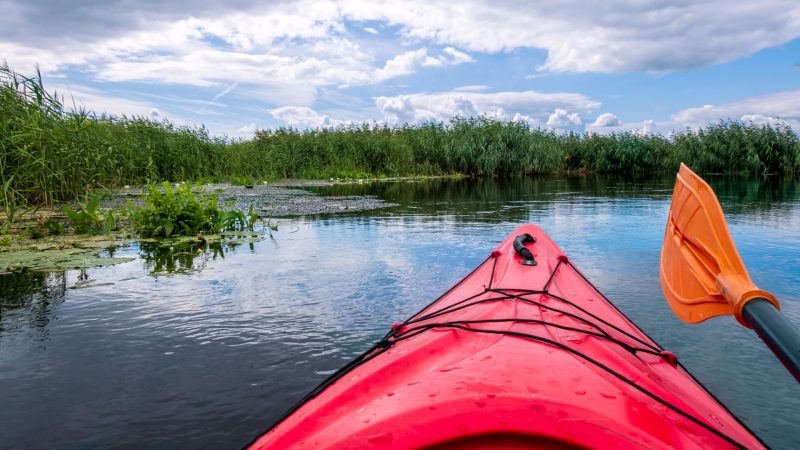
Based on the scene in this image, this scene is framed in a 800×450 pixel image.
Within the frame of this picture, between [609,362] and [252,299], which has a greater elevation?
[609,362]

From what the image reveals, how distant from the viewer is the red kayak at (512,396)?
1.15m

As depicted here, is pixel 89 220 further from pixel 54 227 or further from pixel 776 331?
pixel 776 331

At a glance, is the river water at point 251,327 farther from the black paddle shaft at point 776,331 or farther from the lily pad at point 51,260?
the black paddle shaft at point 776,331

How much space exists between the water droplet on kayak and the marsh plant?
618cm

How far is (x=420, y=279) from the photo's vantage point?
5.15 meters

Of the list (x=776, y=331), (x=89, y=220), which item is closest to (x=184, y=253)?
(x=89, y=220)

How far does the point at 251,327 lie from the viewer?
388 cm

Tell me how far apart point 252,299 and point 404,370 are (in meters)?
3.19

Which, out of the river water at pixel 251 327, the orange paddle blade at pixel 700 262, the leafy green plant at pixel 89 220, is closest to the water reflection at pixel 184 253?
the river water at pixel 251 327

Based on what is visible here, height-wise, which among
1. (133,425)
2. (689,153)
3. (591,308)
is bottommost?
(133,425)

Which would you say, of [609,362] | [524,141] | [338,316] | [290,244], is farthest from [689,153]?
[609,362]

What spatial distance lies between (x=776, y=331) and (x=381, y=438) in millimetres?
1341

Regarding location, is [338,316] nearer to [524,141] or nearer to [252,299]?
[252,299]

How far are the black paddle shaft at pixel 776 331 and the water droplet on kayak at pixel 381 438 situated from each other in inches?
46.6
